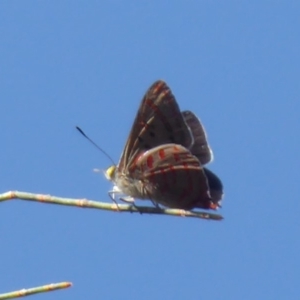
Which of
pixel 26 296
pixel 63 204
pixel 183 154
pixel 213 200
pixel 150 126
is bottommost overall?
pixel 26 296

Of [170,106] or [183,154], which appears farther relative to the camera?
[170,106]

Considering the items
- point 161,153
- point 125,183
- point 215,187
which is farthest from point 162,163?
point 215,187

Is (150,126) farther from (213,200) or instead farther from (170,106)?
(213,200)

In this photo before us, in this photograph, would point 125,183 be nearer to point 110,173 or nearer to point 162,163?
point 110,173

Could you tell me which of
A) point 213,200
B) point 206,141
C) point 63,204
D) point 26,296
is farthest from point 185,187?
point 26,296

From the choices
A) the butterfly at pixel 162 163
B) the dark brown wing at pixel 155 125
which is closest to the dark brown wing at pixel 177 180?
the butterfly at pixel 162 163

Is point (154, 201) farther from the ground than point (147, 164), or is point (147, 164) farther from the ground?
point (147, 164)
